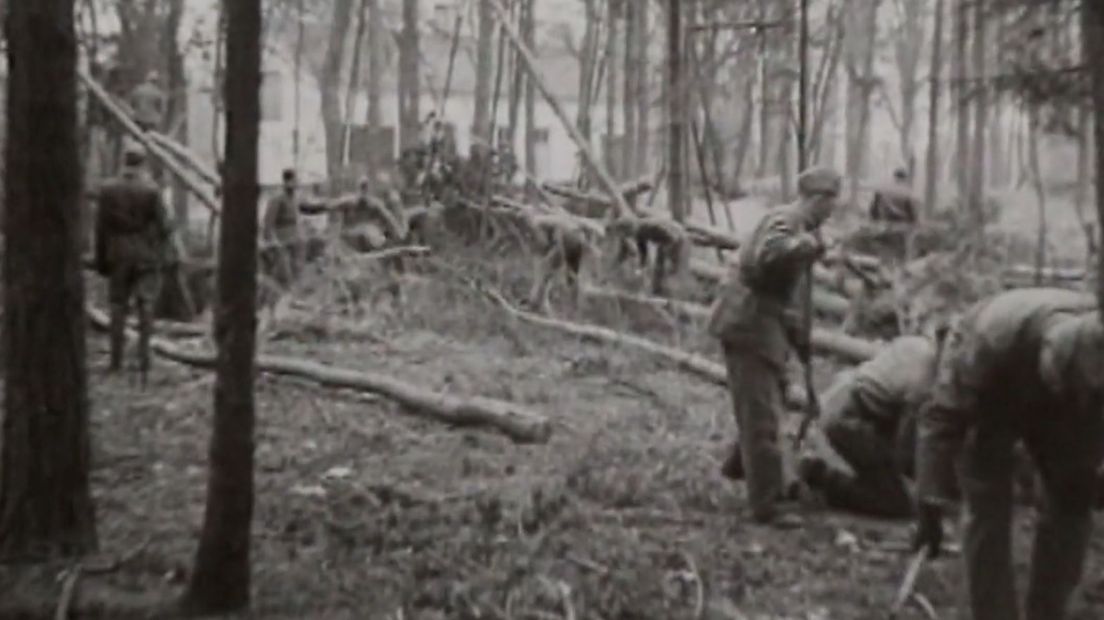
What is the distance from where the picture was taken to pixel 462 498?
9133 mm

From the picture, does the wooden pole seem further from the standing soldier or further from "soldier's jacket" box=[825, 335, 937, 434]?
"soldier's jacket" box=[825, 335, 937, 434]

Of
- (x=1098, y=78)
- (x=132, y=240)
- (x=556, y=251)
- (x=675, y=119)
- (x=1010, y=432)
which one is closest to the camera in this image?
(x=1098, y=78)

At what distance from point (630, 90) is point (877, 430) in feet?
82.2

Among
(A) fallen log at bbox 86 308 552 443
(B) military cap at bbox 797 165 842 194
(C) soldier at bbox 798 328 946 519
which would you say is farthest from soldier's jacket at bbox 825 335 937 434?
(A) fallen log at bbox 86 308 552 443

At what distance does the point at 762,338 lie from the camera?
8938 millimetres

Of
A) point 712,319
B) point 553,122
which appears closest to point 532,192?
point 712,319

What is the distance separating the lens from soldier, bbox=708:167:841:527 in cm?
884

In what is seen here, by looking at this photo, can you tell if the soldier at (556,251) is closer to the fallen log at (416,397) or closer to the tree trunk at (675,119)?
the tree trunk at (675,119)

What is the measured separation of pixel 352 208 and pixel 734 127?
40526mm

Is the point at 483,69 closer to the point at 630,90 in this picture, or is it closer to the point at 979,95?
the point at 630,90

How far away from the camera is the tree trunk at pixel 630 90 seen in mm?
30578

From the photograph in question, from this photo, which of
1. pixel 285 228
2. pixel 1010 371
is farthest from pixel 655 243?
pixel 1010 371

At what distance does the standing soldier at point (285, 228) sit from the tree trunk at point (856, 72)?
21.9m

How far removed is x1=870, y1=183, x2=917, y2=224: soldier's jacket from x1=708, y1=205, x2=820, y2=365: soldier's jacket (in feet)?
34.3
